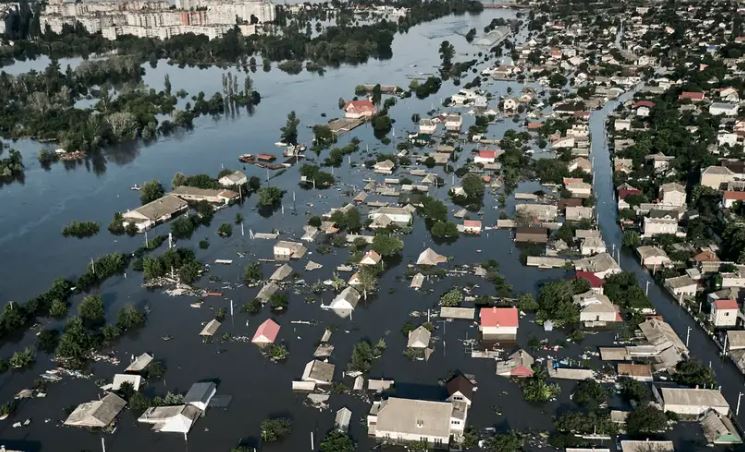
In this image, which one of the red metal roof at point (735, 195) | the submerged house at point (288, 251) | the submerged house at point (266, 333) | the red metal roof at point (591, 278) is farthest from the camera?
the red metal roof at point (735, 195)

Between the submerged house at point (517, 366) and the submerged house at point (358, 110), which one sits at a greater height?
the submerged house at point (358, 110)

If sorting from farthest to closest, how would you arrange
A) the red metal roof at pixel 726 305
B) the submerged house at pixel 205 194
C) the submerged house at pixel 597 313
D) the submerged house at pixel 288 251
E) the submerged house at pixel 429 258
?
the submerged house at pixel 205 194 < the submerged house at pixel 288 251 < the submerged house at pixel 429 258 < the submerged house at pixel 597 313 < the red metal roof at pixel 726 305

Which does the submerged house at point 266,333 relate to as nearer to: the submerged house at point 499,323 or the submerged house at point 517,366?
the submerged house at point 499,323

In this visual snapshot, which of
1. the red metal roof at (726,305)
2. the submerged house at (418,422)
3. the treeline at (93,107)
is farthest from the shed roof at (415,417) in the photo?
the treeline at (93,107)

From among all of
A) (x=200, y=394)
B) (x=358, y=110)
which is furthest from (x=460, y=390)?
(x=358, y=110)

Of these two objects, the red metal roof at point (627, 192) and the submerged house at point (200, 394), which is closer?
the submerged house at point (200, 394)

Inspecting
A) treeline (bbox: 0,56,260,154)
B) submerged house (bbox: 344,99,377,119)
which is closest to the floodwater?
treeline (bbox: 0,56,260,154)

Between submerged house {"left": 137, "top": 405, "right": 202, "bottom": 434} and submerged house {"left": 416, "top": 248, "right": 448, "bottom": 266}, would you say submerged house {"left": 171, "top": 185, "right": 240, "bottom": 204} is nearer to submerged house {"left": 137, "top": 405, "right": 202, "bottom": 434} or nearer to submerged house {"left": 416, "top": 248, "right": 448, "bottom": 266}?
submerged house {"left": 416, "top": 248, "right": 448, "bottom": 266}
